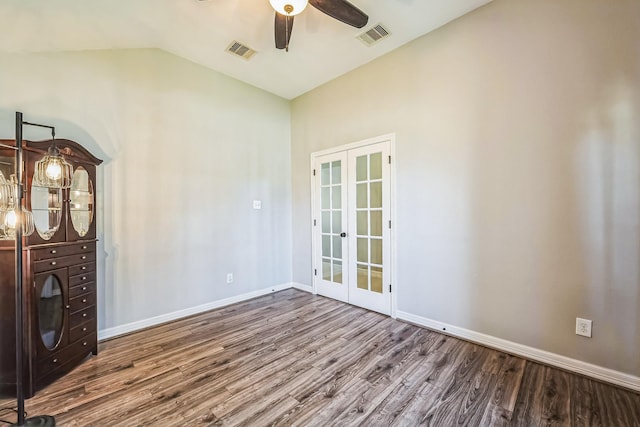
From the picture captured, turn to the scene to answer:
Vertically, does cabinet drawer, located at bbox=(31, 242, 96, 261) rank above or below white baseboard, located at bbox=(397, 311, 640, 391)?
above

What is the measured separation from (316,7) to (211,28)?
1292 mm

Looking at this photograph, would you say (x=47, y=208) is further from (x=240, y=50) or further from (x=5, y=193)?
(x=240, y=50)

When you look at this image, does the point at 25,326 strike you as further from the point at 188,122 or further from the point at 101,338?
the point at 188,122

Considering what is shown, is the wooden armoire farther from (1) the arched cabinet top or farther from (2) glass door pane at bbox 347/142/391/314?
(2) glass door pane at bbox 347/142/391/314

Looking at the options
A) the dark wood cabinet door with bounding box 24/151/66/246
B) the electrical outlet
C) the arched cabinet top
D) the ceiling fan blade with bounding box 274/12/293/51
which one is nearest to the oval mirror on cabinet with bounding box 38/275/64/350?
the dark wood cabinet door with bounding box 24/151/66/246

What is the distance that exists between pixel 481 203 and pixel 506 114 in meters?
0.81

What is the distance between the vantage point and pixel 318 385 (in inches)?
76.4

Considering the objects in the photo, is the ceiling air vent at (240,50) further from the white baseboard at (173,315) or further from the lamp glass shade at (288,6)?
the white baseboard at (173,315)

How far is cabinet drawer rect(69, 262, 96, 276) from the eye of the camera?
7.13 feet

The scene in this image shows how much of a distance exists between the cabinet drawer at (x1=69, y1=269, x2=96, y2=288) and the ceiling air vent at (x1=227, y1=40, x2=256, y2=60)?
2.70 meters

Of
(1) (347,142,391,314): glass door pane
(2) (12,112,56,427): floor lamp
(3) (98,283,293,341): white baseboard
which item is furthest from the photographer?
(1) (347,142,391,314): glass door pane

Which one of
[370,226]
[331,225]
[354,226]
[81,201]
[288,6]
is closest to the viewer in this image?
[288,6]

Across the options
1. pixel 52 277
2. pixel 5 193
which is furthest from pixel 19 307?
pixel 5 193

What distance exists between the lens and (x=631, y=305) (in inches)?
73.9
